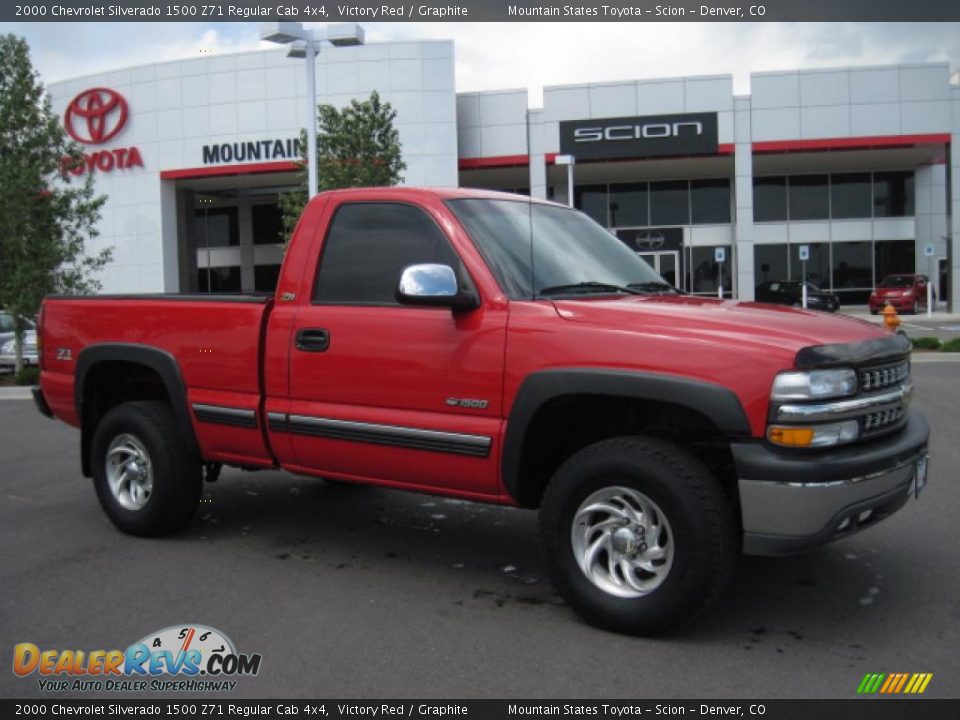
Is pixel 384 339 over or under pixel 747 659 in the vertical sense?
over

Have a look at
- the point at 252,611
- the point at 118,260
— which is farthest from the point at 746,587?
the point at 118,260

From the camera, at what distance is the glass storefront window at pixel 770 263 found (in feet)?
119

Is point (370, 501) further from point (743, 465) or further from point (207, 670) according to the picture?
point (743, 465)

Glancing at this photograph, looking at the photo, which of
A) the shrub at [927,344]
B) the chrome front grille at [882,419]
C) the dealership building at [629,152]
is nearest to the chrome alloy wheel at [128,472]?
the chrome front grille at [882,419]

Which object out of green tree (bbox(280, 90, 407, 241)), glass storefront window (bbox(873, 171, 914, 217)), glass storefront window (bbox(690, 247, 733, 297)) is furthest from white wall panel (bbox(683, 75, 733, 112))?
green tree (bbox(280, 90, 407, 241))

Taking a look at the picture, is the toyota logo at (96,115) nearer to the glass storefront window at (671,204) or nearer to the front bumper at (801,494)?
the glass storefront window at (671,204)

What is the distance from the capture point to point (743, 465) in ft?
11.7

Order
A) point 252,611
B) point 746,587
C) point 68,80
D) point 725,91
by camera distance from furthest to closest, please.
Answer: point 68,80
point 725,91
point 746,587
point 252,611

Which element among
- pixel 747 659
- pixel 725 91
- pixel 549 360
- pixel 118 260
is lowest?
pixel 747 659

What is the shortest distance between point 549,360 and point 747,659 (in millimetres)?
1488

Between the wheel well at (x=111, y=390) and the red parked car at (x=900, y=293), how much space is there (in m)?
29.9

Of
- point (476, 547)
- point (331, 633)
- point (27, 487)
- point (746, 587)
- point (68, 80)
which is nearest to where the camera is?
point (331, 633)

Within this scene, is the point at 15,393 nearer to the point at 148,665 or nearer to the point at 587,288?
the point at 148,665
